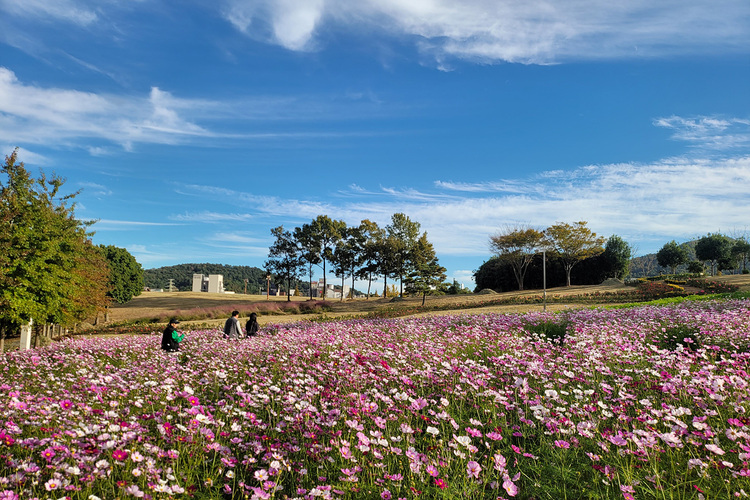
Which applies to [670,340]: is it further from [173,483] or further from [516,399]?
[173,483]

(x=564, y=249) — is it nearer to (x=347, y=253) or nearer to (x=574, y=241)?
(x=574, y=241)

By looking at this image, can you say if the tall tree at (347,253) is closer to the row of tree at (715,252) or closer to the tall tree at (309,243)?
the tall tree at (309,243)

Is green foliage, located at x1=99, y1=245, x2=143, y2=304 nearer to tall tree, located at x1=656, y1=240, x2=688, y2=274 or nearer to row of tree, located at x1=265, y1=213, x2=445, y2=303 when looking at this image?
row of tree, located at x1=265, y1=213, x2=445, y2=303

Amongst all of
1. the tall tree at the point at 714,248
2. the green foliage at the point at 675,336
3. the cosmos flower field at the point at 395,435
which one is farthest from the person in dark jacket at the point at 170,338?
the tall tree at the point at 714,248

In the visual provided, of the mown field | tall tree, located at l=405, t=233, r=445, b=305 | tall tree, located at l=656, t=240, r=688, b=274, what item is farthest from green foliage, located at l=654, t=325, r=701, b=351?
tall tree, located at l=656, t=240, r=688, b=274

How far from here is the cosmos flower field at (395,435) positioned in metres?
3.15

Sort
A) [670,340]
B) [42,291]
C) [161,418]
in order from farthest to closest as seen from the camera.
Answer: [42,291], [670,340], [161,418]

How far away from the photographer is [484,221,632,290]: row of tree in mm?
47906

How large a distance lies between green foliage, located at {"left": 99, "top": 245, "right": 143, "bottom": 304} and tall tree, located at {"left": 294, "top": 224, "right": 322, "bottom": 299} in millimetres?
18038

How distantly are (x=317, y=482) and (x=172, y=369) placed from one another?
3972 mm

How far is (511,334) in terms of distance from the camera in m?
9.37

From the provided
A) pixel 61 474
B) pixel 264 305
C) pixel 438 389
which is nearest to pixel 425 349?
pixel 438 389

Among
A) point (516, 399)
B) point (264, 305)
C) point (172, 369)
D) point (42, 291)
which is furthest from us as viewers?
point (264, 305)

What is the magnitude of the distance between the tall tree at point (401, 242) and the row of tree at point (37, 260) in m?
30.5
